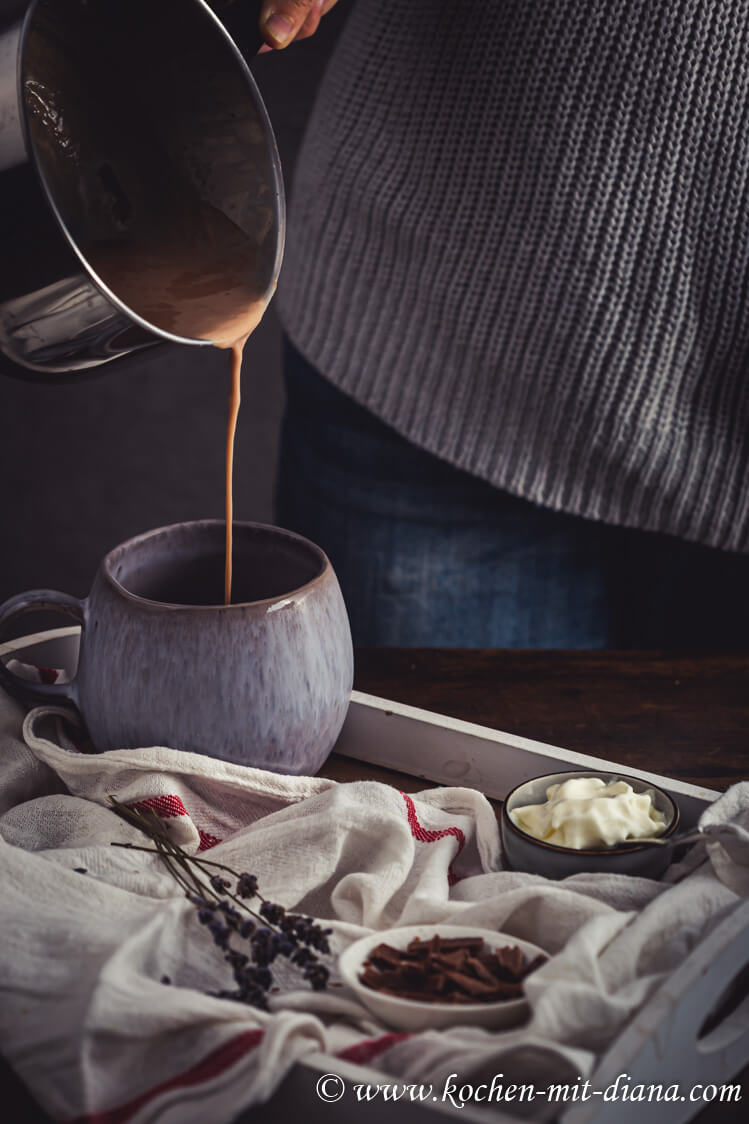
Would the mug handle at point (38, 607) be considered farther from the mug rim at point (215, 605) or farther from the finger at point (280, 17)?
the finger at point (280, 17)

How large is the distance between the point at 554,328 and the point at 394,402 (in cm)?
18

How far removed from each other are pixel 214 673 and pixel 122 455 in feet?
4.66

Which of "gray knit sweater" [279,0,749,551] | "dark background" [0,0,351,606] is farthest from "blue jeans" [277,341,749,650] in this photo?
"dark background" [0,0,351,606]

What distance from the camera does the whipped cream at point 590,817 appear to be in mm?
640

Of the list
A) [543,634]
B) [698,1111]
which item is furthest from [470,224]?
[698,1111]

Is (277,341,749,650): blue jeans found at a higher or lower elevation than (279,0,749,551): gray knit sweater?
lower

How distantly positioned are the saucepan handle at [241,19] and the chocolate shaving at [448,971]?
1.89 ft

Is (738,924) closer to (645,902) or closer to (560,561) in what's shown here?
(645,902)

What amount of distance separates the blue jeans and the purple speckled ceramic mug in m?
0.41

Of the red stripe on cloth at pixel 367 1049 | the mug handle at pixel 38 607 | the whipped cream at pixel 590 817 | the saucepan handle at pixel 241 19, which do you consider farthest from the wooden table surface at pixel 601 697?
the saucepan handle at pixel 241 19

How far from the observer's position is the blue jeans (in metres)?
1.16

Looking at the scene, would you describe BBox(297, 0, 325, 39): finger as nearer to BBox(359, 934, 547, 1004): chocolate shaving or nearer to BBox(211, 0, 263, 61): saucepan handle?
BBox(211, 0, 263, 61): saucepan handle

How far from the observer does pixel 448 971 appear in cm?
54

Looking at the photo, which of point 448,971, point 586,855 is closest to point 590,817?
point 586,855
